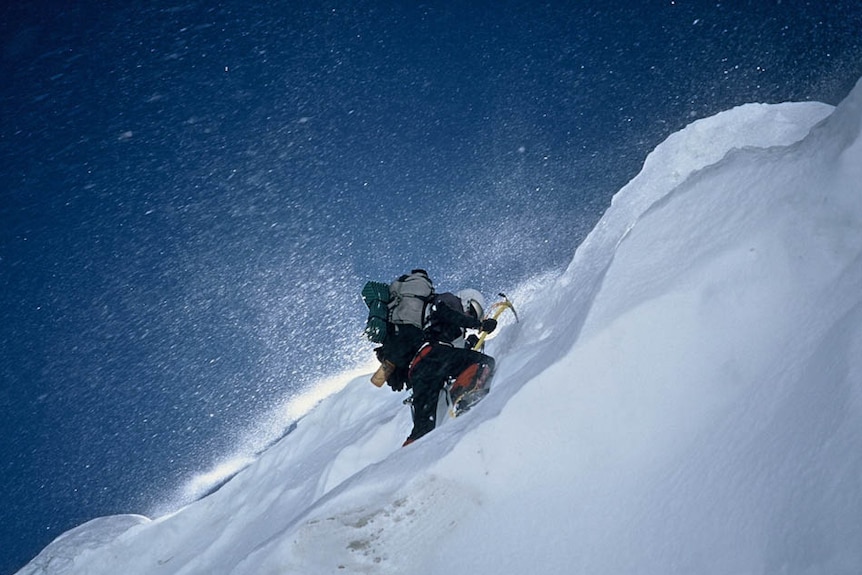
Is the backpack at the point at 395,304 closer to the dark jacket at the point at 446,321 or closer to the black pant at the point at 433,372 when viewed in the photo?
the dark jacket at the point at 446,321

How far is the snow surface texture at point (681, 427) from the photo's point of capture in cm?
258

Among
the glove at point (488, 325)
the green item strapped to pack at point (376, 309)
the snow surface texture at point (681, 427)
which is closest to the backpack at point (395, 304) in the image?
the green item strapped to pack at point (376, 309)

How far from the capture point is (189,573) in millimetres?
8375

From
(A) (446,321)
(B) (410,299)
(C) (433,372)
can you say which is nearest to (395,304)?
(B) (410,299)

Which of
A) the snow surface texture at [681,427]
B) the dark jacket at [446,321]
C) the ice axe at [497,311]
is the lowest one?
the ice axe at [497,311]

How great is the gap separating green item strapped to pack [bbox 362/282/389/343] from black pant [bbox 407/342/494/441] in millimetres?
618

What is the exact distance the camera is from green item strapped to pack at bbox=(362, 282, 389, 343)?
6289 mm

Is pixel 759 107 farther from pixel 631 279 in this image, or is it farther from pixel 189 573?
pixel 189 573

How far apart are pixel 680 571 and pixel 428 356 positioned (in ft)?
12.1

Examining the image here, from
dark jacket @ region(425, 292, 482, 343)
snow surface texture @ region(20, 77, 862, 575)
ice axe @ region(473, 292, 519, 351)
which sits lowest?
ice axe @ region(473, 292, 519, 351)

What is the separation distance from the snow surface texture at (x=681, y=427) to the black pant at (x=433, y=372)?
1.54 m

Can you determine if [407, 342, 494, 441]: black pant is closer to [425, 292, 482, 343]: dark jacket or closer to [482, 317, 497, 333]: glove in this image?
[425, 292, 482, 343]: dark jacket

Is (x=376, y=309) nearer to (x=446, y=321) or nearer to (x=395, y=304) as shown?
(x=395, y=304)

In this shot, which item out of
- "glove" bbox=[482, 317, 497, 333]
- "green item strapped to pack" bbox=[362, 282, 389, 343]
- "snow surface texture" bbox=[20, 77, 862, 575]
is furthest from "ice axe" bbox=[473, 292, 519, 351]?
"snow surface texture" bbox=[20, 77, 862, 575]
